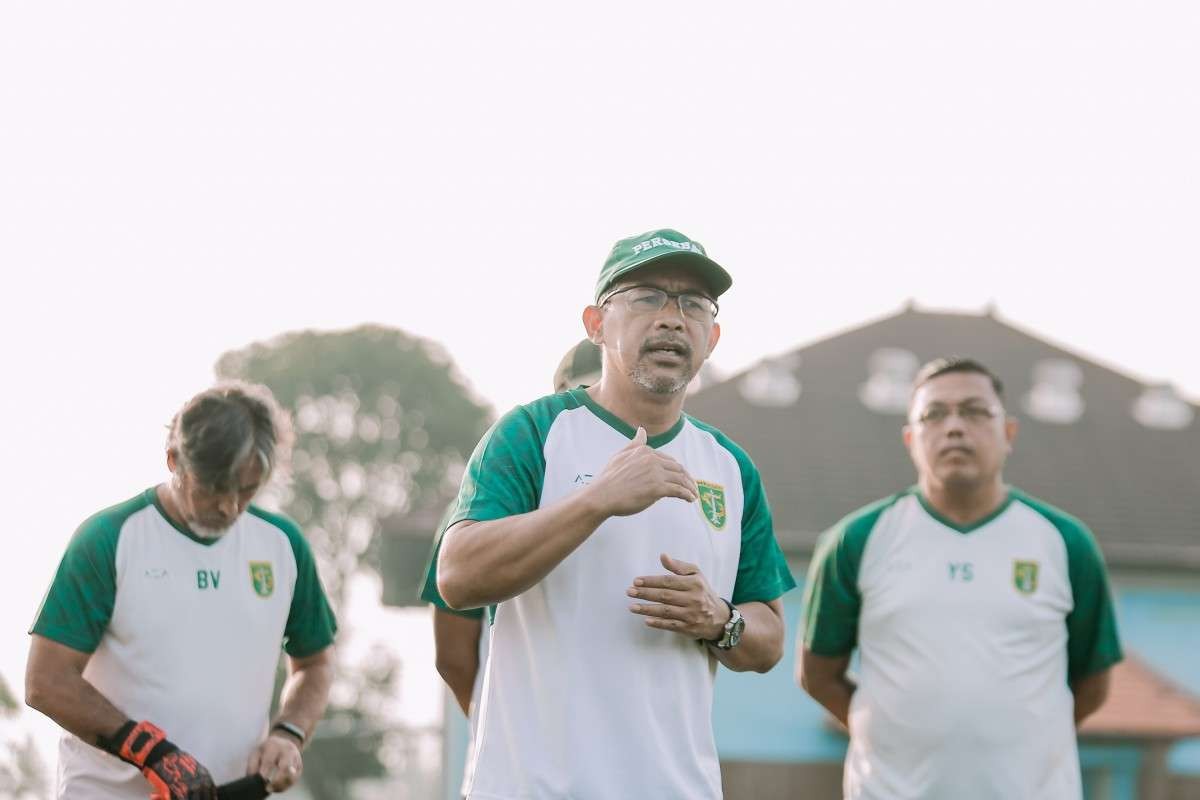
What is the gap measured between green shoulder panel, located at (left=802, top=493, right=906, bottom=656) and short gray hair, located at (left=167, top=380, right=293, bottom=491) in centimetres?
207

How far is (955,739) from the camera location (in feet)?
17.2

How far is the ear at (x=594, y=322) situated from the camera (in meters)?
3.88

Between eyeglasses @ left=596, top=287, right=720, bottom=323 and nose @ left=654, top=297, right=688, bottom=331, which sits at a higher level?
eyeglasses @ left=596, top=287, right=720, bottom=323

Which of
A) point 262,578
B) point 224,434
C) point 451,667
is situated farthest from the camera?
point 451,667

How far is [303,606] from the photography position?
16.6ft

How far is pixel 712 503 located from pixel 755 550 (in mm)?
245

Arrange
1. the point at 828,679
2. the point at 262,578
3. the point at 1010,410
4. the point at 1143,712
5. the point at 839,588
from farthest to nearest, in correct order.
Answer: the point at 1010,410 < the point at 1143,712 < the point at 828,679 < the point at 839,588 < the point at 262,578

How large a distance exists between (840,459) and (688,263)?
1772 cm

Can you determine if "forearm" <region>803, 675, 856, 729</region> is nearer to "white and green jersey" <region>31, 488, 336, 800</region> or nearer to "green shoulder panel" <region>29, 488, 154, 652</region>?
"white and green jersey" <region>31, 488, 336, 800</region>

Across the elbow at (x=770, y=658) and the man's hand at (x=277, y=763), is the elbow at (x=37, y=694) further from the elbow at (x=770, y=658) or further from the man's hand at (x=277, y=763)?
the elbow at (x=770, y=658)

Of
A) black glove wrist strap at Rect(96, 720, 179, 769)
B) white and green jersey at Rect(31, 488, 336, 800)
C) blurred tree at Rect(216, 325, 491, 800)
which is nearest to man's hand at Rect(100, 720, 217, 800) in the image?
black glove wrist strap at Rect(96, 720, 179, 769)

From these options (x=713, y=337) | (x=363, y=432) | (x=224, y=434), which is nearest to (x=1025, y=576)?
(x=713, y=337)

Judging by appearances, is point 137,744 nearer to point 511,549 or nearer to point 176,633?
point 176,633

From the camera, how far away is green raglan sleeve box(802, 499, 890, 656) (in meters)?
5.57
